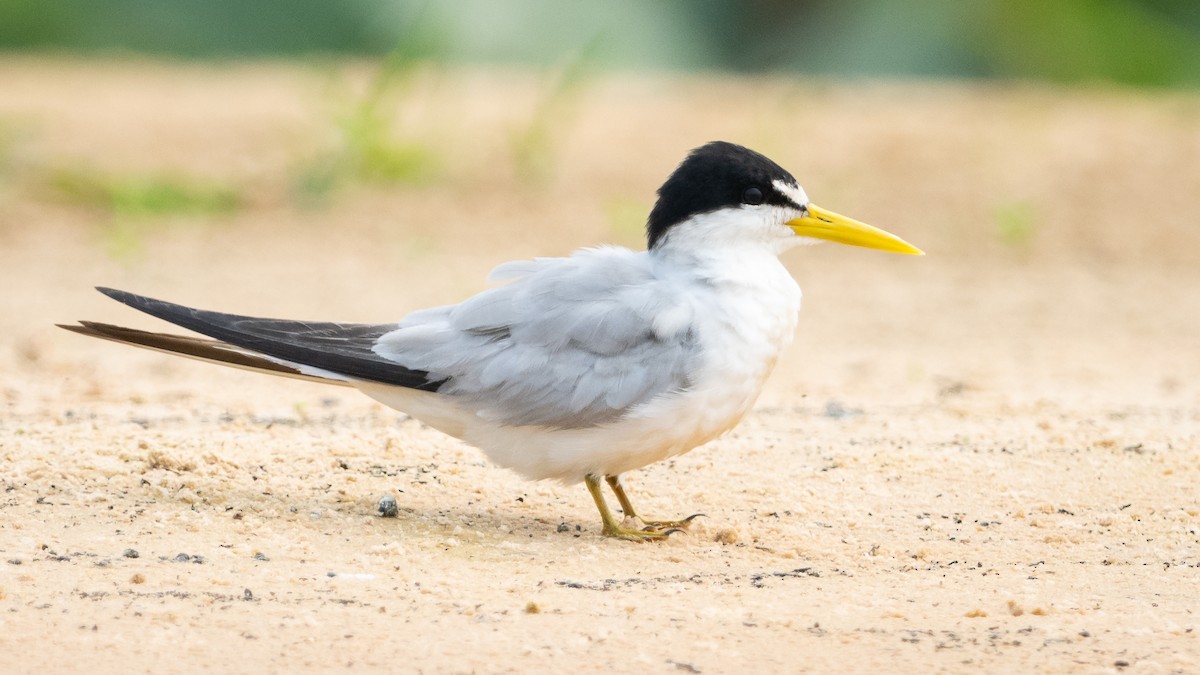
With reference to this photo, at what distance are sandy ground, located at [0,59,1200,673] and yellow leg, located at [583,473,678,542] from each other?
6 cm

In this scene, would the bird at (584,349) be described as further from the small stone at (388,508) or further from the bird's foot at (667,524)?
the small stone at (388,508)

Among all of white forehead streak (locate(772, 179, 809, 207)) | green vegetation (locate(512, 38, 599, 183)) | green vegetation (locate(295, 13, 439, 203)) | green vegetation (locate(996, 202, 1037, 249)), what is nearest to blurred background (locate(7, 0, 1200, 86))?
green vegetation (locate(512, 38, 599, 183))

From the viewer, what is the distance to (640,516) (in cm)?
400

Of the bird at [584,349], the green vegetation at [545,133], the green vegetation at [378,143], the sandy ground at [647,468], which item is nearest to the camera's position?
the sandy ground at [647,468]

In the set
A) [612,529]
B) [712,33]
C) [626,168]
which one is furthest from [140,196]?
[712,33]

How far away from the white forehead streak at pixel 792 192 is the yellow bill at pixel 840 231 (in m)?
0.05

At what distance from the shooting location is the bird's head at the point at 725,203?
3.93 meters

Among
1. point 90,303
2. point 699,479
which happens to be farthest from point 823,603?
point 90,303

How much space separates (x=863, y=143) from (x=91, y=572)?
21.9 ft

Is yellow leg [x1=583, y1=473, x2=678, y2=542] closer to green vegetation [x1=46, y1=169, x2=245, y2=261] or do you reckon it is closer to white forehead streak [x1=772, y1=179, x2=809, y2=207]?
white forehead streak [x1=772, y1=179, x2=809, y2=207]

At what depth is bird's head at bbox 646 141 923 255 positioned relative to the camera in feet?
12.9

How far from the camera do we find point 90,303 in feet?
22.7

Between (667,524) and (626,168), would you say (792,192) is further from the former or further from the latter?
(626,168)

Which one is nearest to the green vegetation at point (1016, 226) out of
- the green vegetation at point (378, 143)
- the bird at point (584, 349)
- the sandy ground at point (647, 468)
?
the sandy ground at point (647, 468)
